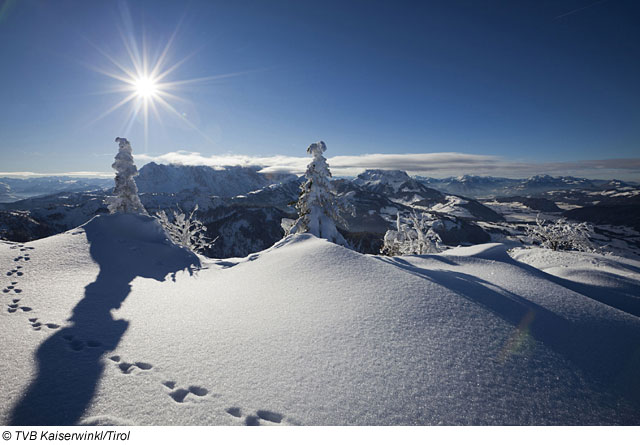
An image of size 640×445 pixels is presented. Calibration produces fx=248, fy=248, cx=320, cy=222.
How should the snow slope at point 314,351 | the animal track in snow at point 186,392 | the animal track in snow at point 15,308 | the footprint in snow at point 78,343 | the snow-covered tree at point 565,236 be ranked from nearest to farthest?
the snow slope at point 314,351, the animal track in snow at point 186,392, the footprint in snow at point 78,343, the animal track in snow at point 15,308, the snow-covered tree at point 565,236

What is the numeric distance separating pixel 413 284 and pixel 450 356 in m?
1.88

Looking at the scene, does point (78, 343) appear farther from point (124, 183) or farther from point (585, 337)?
point (124, 183)

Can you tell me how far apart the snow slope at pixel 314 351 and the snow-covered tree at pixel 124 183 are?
20879 millimetres

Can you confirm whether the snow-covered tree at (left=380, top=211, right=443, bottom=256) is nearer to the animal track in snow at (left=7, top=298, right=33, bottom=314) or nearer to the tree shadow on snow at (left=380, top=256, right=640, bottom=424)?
the tree shadow on snow at (left=380, top=256, right=640, bottom=424)

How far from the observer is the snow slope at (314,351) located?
281 cm

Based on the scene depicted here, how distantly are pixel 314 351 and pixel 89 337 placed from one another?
11.9 feet

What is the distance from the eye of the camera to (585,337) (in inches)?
164

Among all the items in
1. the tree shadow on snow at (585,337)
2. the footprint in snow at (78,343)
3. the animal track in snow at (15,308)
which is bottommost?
the tree shadow on snow at (585,337)

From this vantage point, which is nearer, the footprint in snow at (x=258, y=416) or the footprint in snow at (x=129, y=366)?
the footprint in snow at (x=258, y=416)

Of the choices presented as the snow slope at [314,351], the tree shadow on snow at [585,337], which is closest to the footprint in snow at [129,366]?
the snow slope at [314,351]

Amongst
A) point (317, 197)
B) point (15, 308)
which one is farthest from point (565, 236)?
point (15, 308)

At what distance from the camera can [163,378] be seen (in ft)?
10.5

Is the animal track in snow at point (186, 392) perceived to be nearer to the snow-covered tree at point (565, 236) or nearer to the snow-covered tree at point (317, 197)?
the snow-covered tree at point (317, 197)
